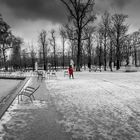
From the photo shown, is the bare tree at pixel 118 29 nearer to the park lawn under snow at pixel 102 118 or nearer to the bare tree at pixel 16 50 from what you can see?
the bare tree at pixel 16 50

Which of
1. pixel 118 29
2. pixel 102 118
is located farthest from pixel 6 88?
pixel 118 29

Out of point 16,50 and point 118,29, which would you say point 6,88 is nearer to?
point 118,29

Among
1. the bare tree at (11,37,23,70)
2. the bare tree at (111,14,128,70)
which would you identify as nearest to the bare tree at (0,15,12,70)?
the bare tree at (11,37,23,70)

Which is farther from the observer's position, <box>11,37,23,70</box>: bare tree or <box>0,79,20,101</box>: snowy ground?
<box>11,37,23,70</box>: bare tree

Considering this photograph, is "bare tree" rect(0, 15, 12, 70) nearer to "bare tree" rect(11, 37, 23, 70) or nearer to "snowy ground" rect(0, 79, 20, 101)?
"bare tree" rect(11, 37, 23, 70)

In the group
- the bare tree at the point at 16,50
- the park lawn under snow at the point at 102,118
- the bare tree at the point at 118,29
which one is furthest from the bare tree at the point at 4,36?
the park lawn under snow at the point at 102,118

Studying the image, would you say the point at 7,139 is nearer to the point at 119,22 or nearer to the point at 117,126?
the point at 117,126

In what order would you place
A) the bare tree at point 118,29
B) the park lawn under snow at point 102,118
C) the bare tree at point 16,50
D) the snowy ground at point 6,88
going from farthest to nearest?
1. the bare tree at point 16,50
2. the bare tree at point 118,29
3. the snowy ground at point 6,88
4. the park lawn under snow at point 102,118

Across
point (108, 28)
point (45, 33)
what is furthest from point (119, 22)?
point (45, 33)

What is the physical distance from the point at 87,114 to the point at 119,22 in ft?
134

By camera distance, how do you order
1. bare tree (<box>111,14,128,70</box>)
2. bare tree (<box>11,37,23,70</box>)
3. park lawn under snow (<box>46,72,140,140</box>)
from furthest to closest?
1. bare tree (<box>11,37,23,70</box>)
2. bare tree (<box>111,14,128,70</box>)
3. park lawn under snow (<box>46,72,140,140</box>)

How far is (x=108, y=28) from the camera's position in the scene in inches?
1849

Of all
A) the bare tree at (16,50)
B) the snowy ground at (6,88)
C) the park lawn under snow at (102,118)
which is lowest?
the snowy ground at (6,88)

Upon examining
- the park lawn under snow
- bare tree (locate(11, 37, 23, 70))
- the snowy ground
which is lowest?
the snowy ground
